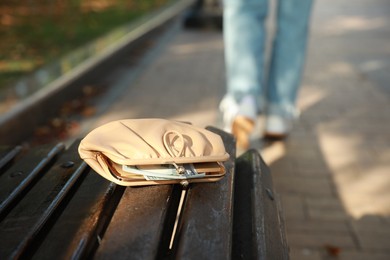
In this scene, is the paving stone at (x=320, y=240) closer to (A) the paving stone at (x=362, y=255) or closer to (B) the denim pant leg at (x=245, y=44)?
(A) the paving stone at (x=362, y=255)

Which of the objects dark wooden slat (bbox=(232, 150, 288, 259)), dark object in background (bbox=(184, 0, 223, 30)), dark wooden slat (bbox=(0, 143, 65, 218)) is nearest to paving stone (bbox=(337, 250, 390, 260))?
dark wooden slat (bbox=(232, 150, 288, 259))

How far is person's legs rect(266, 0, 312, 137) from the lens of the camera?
2.95m

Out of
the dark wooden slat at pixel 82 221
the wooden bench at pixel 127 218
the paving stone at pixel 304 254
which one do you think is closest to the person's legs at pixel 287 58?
the paving stone at pixel 304 254

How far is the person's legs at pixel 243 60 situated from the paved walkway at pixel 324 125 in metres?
0.31

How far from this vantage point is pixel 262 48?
307cm

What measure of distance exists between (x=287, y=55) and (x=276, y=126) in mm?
473

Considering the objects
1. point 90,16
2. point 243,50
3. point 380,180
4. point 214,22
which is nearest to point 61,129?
point 243,50

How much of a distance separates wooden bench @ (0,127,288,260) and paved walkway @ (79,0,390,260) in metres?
0.97

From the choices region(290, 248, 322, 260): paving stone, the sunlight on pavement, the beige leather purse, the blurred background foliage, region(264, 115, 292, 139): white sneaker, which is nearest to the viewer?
the beige leather purse

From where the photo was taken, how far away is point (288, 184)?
8.93ft

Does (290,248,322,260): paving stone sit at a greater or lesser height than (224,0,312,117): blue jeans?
lesser

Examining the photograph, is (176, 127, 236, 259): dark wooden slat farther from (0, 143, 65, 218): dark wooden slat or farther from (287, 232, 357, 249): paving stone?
(287, 232, 357, 249): paving stone

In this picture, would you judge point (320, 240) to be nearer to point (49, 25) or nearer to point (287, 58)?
point (287, 58)

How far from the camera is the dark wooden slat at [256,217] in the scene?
3.68 ft
